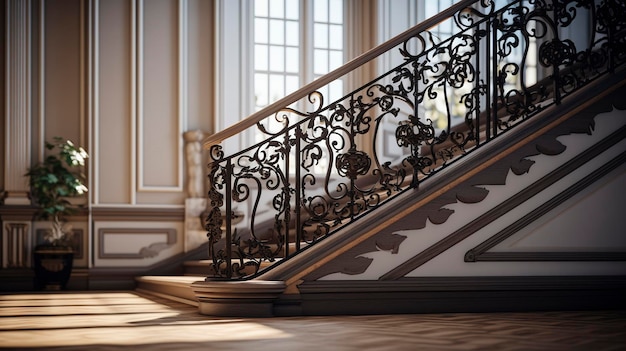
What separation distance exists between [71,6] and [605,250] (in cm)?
520

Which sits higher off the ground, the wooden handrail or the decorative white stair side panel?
the wooden handrail

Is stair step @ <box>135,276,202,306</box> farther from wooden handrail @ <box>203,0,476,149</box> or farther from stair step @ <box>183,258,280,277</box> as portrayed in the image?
wooden handrail @ <box>203,0,476,149</box>

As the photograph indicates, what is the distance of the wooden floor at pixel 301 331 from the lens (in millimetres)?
2973

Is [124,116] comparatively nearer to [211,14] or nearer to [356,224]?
[211,14]

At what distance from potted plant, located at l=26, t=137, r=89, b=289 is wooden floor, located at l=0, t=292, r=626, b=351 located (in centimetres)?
203

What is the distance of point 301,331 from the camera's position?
11.3 feet

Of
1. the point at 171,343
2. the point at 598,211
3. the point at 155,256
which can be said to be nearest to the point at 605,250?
the point at 598,211

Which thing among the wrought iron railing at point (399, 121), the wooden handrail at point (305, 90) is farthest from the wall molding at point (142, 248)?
the wooden handrail at point (305, 90)

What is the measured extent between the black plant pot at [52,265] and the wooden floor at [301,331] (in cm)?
202

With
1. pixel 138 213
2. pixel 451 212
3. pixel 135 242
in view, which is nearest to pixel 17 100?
pixel 138 213

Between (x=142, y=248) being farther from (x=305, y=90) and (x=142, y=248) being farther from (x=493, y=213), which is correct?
(x=493, y=213)

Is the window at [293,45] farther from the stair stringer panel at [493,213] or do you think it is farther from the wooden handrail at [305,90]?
the stair stringer panel at [493,213]

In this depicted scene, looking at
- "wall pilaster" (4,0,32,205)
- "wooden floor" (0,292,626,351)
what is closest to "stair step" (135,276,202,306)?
"wooden floor" (0,292,626,351)

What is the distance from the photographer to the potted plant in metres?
6.75
